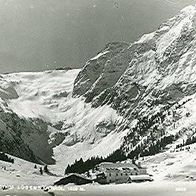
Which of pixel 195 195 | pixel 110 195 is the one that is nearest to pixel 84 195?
pixel 110 195

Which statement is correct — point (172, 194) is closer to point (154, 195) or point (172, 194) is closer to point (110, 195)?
point (154, 195)

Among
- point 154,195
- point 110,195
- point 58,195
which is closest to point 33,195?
point 58,195

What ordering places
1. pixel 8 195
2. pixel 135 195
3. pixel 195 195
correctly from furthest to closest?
1. pixel 8 195
2. pixel 135 195
3. pixel 195 195

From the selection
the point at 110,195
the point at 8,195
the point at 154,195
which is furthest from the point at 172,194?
the point at 8,195

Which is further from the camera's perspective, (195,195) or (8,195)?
(8,195)

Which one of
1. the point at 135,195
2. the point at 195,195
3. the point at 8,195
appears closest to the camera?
the point at 195,195

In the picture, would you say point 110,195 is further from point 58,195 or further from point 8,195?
point 8,195

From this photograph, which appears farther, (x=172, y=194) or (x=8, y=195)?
(x=8, y=195)
